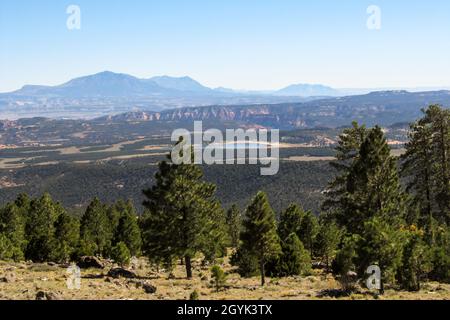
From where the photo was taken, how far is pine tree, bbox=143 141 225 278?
134 feet

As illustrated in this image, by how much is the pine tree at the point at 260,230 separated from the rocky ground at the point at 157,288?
2530 millimetres

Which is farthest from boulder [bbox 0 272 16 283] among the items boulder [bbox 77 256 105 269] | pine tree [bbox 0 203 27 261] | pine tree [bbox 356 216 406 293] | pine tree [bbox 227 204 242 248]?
pine tree [bbox 227 204 242 248]

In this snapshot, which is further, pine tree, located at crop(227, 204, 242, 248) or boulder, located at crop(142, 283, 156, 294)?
pine tree, located at crop(227, 204, 242, 248)

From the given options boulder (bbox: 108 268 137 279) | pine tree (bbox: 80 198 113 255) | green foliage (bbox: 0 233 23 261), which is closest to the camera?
boulder (bbox: 108 268 137 279)

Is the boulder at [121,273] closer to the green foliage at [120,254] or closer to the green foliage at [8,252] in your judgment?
the green foliage at [120,254]

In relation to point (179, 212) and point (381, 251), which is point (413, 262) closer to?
point (381, 251)

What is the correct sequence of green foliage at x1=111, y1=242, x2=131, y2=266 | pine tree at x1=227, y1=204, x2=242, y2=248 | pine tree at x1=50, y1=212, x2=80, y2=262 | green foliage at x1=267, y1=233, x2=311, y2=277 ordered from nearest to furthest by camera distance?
green foliage at x1=267, y1=233, x2=311, y2=277, green foliage at x1=111, y1=242, x2=131, y2=266, pine tree at x1=50, y1=212, x2=80, y2=262, pine tree at x1=227, y1=204, x2=242, y2=248

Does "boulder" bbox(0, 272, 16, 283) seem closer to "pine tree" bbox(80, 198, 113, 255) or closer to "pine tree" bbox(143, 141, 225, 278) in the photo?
"pine tree" bbox(143, 141, 225, 278)

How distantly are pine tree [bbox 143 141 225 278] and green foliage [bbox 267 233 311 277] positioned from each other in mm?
6354

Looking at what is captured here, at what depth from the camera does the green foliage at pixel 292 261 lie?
4194 cm

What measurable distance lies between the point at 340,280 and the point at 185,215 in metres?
13.6

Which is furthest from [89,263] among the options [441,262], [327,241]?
[441,262]

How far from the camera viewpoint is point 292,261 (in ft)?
139
